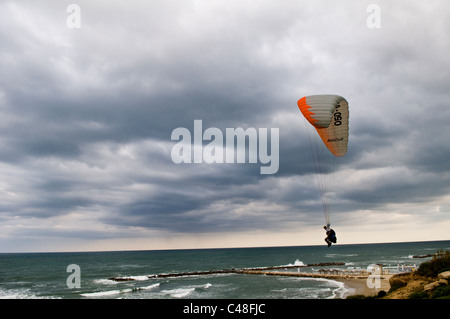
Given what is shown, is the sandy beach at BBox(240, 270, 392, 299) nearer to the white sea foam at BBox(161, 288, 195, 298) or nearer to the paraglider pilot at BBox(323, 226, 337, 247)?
the paraglider pilot at BBox(323, 226, 337, 247)

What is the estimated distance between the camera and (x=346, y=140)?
60.0ft

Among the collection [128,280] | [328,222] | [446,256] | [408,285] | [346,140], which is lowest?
[128,280]

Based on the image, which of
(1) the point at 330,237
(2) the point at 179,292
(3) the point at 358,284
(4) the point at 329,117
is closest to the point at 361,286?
(3) the point at 358,284

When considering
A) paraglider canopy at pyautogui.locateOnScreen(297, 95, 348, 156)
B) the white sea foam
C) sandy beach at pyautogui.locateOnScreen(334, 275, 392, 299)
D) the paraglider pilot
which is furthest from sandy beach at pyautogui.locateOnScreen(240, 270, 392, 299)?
the white sea foam

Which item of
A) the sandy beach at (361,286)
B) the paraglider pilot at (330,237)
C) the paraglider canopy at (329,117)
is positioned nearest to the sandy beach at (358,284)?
the sandy beach at (361,286)

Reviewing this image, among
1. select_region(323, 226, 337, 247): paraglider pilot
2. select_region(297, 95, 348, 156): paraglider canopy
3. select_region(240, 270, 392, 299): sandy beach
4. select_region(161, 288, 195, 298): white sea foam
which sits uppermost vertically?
select_region(297, 95, 348, 156): paraglider canopy

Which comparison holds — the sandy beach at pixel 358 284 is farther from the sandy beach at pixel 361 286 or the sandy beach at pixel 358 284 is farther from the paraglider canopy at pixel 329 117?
the paraglider canopy at pixel 329 117

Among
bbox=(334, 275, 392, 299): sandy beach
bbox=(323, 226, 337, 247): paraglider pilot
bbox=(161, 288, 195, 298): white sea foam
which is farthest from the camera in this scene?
bbox=(161, 288, 195, 298): white sea foam

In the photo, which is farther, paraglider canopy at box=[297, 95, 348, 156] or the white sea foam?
the white sea foam

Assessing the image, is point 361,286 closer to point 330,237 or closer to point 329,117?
point 330,237
